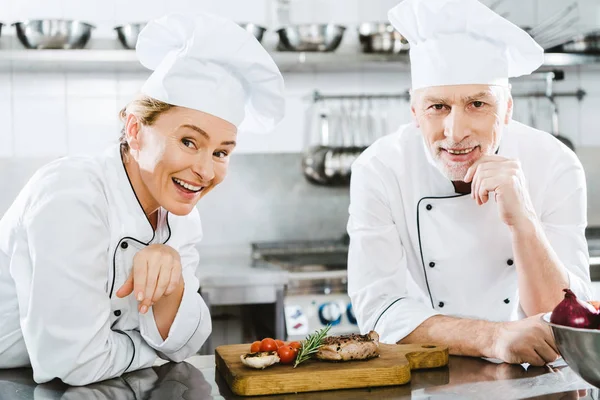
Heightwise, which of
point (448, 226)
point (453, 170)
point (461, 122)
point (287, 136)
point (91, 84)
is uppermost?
point (91, 84)

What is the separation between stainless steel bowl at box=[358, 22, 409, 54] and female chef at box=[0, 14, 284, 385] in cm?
240

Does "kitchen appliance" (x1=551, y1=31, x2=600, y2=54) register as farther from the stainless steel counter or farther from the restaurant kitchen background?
the stainless steel counter

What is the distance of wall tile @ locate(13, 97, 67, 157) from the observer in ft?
13.3

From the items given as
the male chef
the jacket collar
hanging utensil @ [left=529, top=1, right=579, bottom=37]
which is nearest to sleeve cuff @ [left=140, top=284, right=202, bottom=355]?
the jacket collar

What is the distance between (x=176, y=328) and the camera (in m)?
1.56

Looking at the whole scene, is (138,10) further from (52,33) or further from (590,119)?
(590,119)

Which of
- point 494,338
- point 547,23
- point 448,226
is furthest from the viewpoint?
point 547,23

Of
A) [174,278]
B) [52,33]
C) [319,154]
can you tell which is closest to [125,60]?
[52,33]

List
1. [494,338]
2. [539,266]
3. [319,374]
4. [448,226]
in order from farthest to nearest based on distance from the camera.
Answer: [448,226]
[539,266]
[494,338]
[319,374]

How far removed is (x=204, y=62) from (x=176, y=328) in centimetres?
55

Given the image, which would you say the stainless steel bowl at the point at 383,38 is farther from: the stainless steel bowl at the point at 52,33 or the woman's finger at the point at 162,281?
the woman's finger at the point at 162,281

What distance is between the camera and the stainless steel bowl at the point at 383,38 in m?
3.95

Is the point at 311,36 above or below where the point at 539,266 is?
above

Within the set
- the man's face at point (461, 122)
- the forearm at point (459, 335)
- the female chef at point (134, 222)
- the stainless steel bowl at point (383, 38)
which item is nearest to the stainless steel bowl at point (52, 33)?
the stainless steel bowl at point (383, 38)
